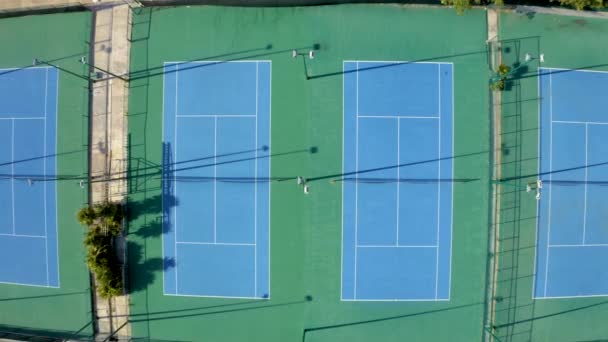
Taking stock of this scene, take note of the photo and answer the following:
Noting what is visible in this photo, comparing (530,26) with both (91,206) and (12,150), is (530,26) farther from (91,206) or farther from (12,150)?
(12,150)

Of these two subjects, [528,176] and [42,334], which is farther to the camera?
[42,334]

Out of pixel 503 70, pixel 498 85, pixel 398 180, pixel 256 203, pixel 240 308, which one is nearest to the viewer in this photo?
pixel 503 70

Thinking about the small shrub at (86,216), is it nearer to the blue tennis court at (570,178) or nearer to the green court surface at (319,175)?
the green court surface at (319,175)

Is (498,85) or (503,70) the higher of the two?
(503,70)

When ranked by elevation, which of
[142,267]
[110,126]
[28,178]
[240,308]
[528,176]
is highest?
[110,126]

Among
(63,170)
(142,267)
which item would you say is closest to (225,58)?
(63,170)

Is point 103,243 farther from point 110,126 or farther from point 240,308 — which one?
point 240,308

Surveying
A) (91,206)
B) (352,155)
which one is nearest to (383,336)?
(352,155)
